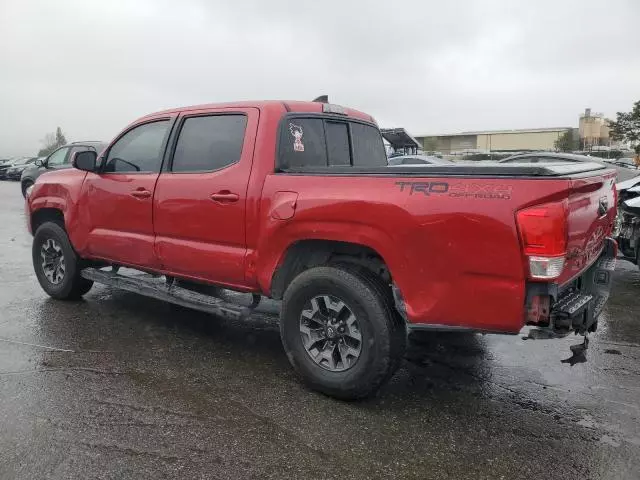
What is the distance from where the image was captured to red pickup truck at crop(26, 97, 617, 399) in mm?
2955

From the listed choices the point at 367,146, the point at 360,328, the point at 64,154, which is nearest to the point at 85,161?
the point at 367,146

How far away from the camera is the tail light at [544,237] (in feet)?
9.23

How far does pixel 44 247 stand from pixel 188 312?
1.80m

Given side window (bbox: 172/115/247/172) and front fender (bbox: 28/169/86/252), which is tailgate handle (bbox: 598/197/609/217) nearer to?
side window (bbox: 172/115/247/172)

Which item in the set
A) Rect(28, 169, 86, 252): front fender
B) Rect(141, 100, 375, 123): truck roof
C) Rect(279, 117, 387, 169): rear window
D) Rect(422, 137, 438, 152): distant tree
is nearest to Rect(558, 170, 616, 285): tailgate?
Rect(279, 117, 387, 169): rear window

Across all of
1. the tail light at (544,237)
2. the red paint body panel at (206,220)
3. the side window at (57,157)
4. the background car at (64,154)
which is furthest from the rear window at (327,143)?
the side window at (57,157)

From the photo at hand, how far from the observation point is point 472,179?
3.00m

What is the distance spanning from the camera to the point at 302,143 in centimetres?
423

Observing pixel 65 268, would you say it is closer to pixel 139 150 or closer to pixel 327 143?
pixel 139 150

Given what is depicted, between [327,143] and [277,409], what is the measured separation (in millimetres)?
2141

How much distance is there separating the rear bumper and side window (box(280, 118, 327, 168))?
1.96 metres

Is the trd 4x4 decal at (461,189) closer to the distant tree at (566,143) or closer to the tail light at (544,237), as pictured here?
the tail light at (544,237)

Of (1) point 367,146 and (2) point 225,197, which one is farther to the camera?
(1) point 367,146

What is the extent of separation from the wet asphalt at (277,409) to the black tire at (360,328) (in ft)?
0.49
